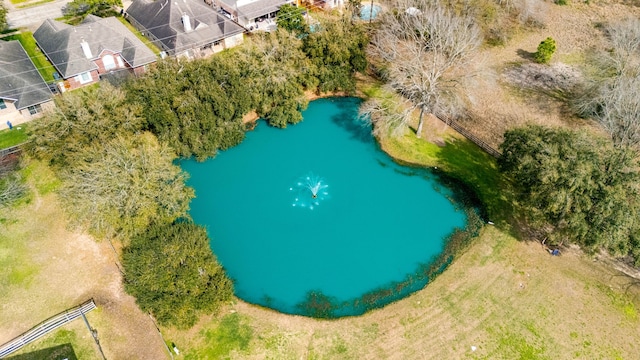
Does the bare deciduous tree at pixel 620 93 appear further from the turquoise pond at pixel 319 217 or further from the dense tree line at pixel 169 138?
the dense tree line at pixel 169 138

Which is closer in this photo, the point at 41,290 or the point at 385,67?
the point at 41,290

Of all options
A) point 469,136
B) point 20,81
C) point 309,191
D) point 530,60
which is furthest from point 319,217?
point 530,60

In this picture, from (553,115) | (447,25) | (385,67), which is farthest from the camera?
(385,67)

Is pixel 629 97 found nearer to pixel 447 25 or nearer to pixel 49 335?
pixel 447 25

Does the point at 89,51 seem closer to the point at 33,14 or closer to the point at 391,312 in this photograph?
the point at 33,14

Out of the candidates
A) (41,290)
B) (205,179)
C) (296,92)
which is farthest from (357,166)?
(41,290)

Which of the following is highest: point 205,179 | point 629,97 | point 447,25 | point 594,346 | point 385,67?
point 447,25

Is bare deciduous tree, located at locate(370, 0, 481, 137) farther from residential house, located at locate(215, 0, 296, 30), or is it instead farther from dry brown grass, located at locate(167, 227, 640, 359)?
residential house, located at locate(215, 0, 296, 30)

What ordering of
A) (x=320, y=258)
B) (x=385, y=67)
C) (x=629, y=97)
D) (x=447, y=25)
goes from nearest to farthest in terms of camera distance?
1. (x=320, y=258)
2. (x=629, y=97)
3. (x=447, y=25)
4. (x=385, y=67)
